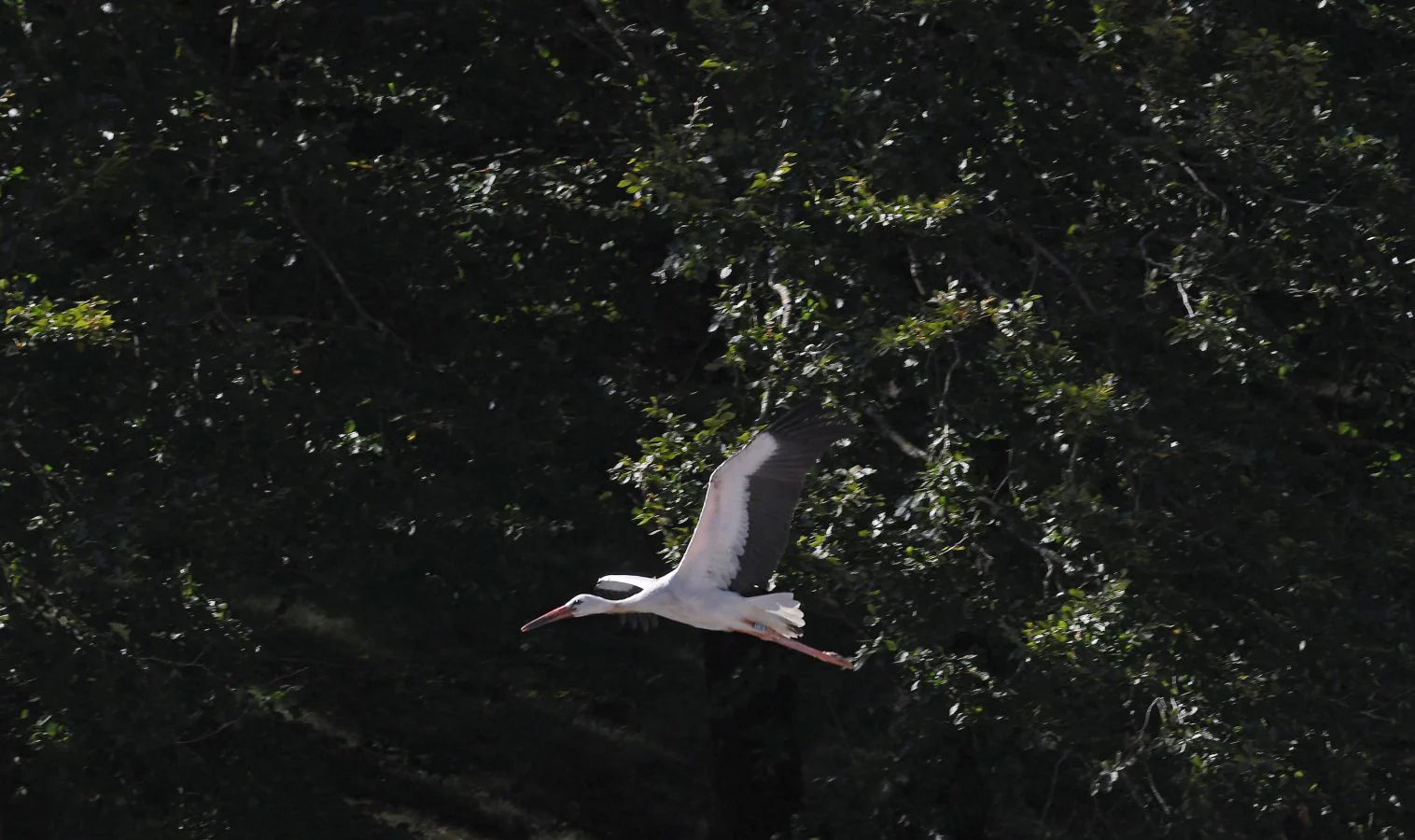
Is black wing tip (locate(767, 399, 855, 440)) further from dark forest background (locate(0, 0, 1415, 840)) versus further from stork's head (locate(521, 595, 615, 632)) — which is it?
stork's head (locate(521, 595, 615, 632))

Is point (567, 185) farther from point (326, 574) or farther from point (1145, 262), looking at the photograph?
point (1145, 262)

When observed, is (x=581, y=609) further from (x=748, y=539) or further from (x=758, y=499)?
(x=758, y=499)

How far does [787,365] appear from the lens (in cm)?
725

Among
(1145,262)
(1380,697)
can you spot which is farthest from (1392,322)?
(1380,697)

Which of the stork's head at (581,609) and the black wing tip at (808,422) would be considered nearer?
the black wing tip at (808,422)

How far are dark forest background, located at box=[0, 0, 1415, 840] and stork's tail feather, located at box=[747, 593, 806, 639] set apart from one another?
0.20 meters

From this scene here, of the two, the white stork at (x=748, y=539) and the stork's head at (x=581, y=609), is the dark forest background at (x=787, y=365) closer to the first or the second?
the white stork at (x=748, y=539)

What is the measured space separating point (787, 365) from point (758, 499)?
82cm

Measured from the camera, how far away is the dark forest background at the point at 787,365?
7.09 metres

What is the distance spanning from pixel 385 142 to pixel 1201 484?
4446mm

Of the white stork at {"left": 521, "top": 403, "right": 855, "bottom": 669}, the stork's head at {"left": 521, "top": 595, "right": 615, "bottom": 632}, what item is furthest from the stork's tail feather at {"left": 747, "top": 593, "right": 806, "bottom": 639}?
the stork's head at {"left": 521, "top": 595, "right": 615, "bottom": 632}

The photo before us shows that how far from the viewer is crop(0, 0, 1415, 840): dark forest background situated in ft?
23.3

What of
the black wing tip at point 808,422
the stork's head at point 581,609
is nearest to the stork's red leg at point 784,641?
the stork's head at point 581,609

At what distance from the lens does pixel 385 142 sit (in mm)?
9508
